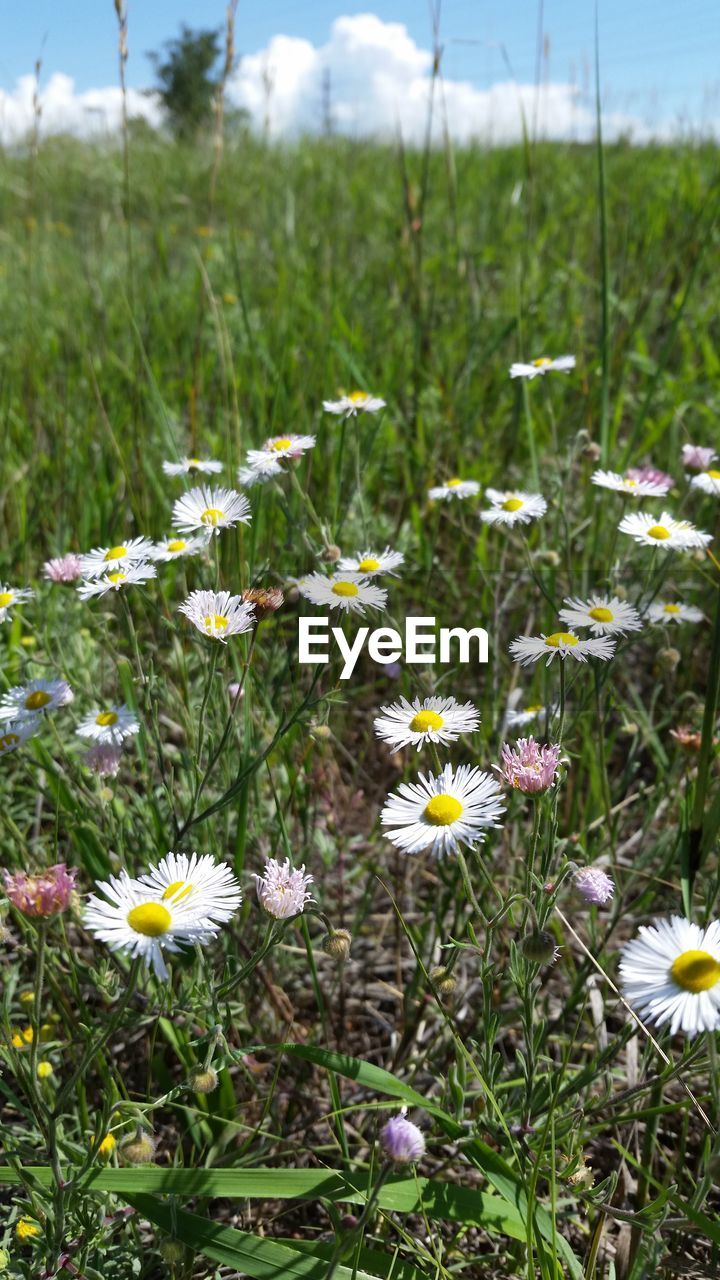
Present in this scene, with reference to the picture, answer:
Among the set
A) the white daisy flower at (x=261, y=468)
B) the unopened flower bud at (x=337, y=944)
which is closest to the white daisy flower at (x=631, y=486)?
the white daisy flower at (x=261, y=468)

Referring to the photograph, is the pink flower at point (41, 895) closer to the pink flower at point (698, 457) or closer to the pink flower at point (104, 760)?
the pink flower at point (104, 760)

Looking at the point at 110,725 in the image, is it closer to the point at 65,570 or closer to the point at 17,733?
the point at 17,733

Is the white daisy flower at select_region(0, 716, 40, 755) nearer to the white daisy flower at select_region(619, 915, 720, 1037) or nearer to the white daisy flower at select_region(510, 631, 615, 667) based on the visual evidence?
the white daisy flower at select_region(510, 631, 615, 667)

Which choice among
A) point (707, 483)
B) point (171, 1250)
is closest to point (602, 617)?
point (707, 483)

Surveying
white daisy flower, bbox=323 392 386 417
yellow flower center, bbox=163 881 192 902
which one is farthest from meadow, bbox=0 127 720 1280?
white daisy flower, bbox=323 392 386 417

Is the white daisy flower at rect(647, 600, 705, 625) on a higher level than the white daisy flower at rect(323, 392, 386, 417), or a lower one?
lower

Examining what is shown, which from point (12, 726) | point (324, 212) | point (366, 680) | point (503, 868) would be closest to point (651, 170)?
point (324, 212)
